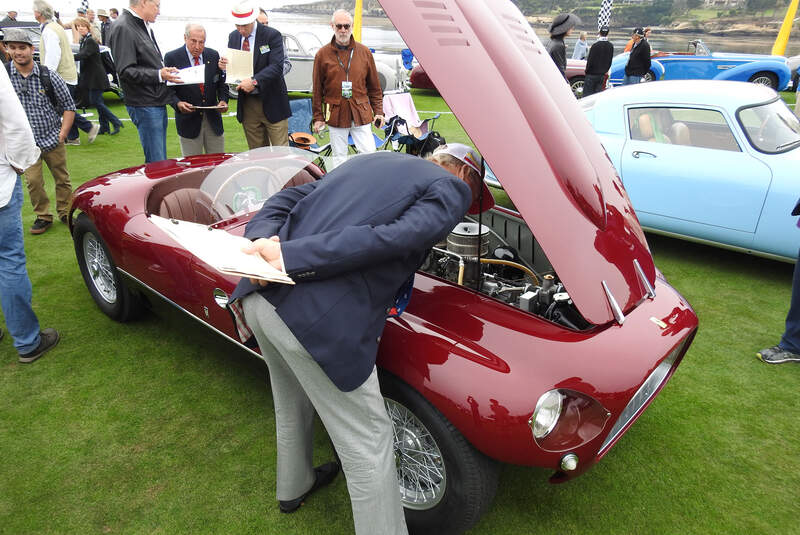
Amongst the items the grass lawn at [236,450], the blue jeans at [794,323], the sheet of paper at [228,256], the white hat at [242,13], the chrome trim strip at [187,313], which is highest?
the white hat at [242,13]

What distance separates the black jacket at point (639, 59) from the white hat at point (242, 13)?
28.1 feet

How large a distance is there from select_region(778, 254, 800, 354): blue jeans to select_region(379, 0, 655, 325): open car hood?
5.31 feet

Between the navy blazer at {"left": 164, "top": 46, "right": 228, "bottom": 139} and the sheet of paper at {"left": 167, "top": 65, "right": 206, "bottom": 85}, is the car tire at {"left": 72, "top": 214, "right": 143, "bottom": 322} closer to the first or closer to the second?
the sheet of paper at {"left": 167, "top": 65, "right": 206, "bottom": 85}

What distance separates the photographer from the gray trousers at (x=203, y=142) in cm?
545

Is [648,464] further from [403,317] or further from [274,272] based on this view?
[274,272]

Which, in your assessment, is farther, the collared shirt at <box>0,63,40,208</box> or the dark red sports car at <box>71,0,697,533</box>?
the collared shirt at <box>0,63,40,208</box>

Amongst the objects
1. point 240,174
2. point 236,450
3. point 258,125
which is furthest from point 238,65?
point 236,450

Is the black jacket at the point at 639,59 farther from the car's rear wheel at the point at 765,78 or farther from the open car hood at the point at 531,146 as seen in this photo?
the open car hood at the point at 531,146

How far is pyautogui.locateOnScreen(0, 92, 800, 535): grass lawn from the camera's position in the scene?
2.20 meters

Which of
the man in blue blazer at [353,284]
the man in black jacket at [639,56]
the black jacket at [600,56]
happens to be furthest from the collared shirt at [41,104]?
the man in black jacket at [639,56]

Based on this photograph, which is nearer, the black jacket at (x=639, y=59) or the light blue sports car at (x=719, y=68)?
the black jacket at (x=639, y=59)

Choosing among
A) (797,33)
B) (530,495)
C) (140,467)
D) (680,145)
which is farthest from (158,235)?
(797,33)

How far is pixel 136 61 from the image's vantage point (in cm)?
505

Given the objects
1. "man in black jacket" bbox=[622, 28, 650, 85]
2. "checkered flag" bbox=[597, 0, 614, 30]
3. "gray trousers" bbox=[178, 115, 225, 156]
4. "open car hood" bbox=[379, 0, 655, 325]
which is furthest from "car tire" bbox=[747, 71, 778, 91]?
"checkered flag" bbox=[597, 0, 614, 30]
